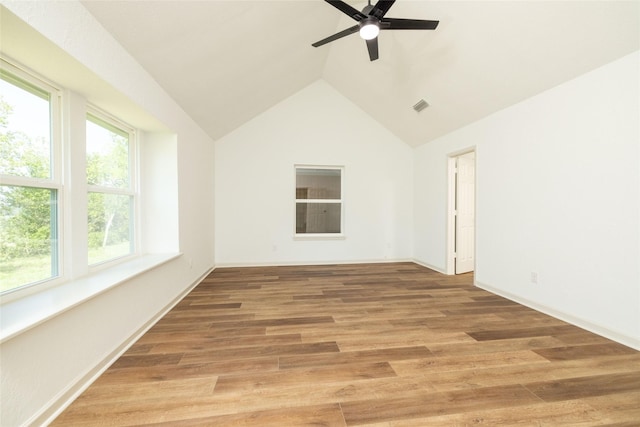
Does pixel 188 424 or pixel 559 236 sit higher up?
pixel 559 236

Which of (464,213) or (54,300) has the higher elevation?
Answer: (464,213)

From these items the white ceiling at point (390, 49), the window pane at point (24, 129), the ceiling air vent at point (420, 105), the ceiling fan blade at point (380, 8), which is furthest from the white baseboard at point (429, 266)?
the window pane at point (24, 129)

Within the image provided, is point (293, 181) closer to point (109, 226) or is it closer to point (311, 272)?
point (311, 272)

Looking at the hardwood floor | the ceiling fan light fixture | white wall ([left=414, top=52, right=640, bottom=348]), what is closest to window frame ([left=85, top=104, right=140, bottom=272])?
the hardwood floor

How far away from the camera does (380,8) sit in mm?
1943

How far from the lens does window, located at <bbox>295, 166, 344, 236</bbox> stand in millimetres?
4879

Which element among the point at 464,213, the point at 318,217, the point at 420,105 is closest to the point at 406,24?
the point at 420,105

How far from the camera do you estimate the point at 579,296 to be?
7.50 feet

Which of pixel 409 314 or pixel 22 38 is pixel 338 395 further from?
pixel 22 38

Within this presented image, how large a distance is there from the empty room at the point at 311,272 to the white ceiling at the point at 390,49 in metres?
0.02

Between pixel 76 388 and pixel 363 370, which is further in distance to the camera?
pixel 363 370

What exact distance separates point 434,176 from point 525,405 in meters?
3.63

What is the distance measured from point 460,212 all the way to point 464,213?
0.38 feet

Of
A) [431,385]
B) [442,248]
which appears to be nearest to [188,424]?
[431,385]
